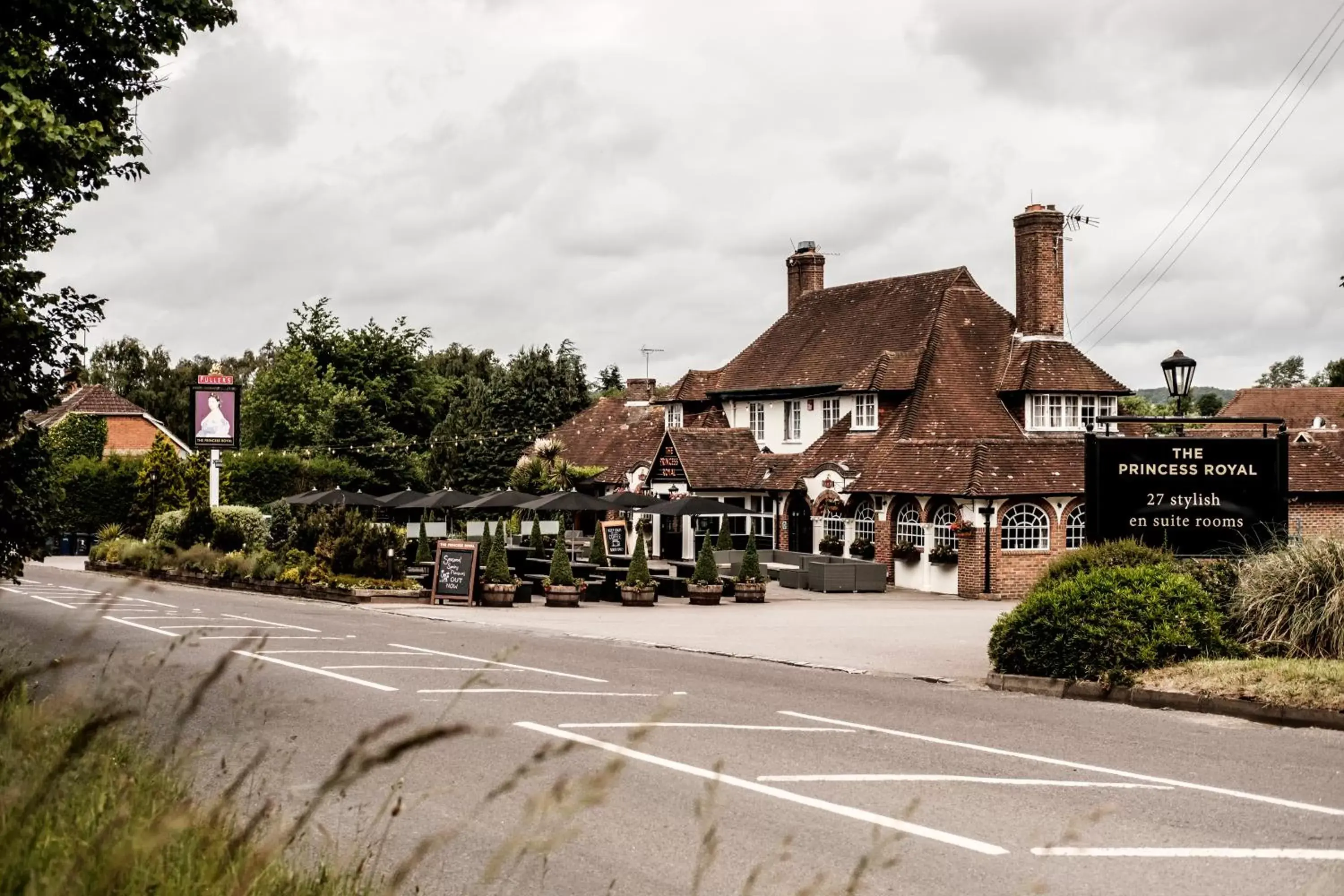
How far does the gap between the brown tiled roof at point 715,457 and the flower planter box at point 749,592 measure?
530 inches

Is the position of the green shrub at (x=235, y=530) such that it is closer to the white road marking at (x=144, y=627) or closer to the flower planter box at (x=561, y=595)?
the flower planter box at (x=561, y=595)

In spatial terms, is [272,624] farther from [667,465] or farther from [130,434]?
[130,434]

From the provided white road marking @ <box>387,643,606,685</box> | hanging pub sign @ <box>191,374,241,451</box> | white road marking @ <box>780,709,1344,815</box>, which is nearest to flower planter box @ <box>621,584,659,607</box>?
white road marking @ <box>387,643,606,685</box>

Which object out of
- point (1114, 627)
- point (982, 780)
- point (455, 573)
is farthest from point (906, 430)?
point (982, 780)

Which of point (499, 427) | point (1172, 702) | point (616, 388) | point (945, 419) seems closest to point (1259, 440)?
point (1172, 702)

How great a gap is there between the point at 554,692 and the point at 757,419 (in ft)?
126

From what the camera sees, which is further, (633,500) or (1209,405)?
(1209,405)

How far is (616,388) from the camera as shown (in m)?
108

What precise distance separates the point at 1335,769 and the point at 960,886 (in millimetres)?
5280

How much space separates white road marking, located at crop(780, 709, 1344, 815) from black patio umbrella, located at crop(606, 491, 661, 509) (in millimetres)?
26711

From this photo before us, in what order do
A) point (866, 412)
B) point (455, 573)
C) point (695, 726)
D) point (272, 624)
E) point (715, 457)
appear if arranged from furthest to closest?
point (715, 457), point (866, 412), point (455, 573), point (272, 624), point (695, 726)

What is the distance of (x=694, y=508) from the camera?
39031 millimetres

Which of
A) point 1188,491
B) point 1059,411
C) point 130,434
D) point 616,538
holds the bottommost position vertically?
point 616,538

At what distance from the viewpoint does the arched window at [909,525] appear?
1560 inches
